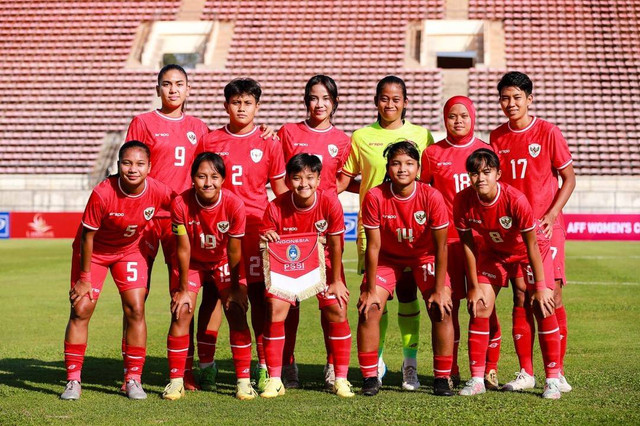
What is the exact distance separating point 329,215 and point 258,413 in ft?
4.65

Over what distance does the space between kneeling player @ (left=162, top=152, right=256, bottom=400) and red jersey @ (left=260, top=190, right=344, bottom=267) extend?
0.21 m

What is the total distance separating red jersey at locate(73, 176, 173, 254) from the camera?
5.75 m

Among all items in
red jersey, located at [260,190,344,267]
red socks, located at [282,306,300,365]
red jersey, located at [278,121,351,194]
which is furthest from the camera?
red jersey, located at [278,121,351,194]

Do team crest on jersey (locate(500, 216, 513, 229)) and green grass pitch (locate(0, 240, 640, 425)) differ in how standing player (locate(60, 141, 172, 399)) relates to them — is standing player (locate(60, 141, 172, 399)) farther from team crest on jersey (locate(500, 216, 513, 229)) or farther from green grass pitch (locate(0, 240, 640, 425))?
team crest on jersey (locate(500, 216, 513, 229))

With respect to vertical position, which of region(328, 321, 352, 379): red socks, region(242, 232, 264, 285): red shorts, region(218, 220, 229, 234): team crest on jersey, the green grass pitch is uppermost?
region(218, 220, 229, 234): team crest on jersey

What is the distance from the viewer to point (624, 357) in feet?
23.3

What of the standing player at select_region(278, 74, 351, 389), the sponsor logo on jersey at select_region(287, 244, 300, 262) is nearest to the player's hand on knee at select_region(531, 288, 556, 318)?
the standing player at select_region(278, 74, 351, 389)

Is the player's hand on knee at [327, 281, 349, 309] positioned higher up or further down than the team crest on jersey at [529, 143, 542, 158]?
further down

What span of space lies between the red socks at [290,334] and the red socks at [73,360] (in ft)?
4.65

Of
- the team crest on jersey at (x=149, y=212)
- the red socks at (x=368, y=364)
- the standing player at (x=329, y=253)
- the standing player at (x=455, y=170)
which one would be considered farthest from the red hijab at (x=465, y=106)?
the team crest on jersey at (x=149, y=212)

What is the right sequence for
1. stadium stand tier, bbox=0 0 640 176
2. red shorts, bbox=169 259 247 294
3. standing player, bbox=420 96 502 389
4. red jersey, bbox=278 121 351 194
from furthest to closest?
stadium stand tier, bbox=0 0 640 176
red jersey, bbox=278 121 351 194
standing player, bbox=420 96 502 389
red shorts, bbox=169 259 247 294

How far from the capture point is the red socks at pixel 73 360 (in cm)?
583

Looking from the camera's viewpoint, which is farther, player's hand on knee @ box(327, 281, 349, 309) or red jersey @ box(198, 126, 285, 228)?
red jersey @ box(198, 126, 285, 228)

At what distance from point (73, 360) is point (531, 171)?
3.35 metres
